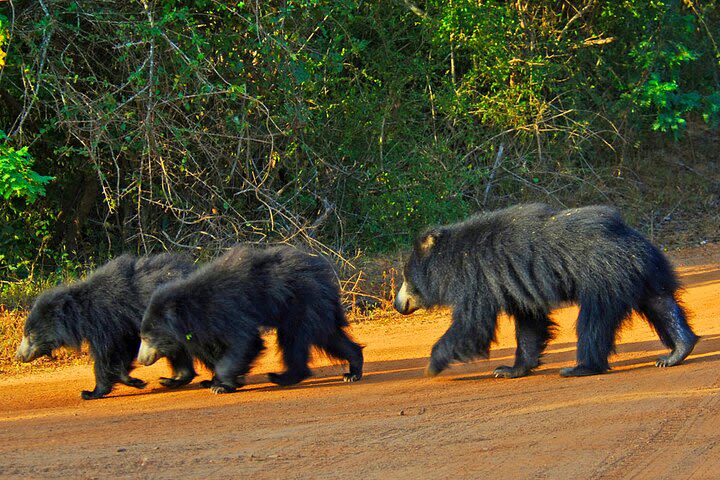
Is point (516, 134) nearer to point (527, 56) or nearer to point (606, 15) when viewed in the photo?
point (527, 56)

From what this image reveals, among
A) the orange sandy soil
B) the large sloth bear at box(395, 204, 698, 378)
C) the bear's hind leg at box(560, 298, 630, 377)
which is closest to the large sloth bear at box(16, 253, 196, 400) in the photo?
the orange sandy soil

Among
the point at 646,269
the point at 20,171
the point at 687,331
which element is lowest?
the point at 687,331

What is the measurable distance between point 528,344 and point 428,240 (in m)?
1.07

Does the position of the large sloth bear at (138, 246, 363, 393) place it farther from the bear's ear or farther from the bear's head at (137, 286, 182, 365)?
the bear's ear

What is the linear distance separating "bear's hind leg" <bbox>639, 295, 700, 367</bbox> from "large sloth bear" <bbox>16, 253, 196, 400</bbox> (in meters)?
3.49

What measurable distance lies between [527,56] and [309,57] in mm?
4108

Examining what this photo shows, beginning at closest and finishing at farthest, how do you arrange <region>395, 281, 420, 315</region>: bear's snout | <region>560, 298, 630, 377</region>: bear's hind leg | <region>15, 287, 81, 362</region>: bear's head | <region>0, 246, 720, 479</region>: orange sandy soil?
1. <region>0, 246, 720, 479</region>: orange sandy soil
2. <region>560, 298, 630, 377</region>: bear's hind leg
3. <region>15, 287, 81, 362</region>: bear's head
4. <region>395, 281, 420, 315</region>: bear's snout

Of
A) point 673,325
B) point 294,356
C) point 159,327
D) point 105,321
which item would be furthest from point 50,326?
point 673,325

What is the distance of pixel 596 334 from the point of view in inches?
281

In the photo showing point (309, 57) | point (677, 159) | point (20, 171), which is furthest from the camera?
point (677, 159)

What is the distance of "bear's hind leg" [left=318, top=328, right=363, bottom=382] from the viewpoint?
302 inches

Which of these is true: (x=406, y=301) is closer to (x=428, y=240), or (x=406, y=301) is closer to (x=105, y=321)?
(x=428, y=240)

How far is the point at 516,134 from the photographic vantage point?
1422cm

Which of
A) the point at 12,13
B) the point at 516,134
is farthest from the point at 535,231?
the point at 516,134
